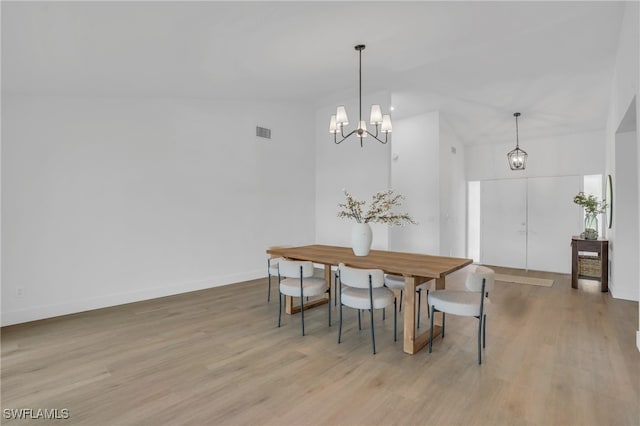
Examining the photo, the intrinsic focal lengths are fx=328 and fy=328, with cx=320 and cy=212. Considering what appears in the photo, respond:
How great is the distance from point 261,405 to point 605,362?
270cm

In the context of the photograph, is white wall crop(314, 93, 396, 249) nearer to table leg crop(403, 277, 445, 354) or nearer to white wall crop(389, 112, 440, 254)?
white wall crop(389, 112, 440, 254)

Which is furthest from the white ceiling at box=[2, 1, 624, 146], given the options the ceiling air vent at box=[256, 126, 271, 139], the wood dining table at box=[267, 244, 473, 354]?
the wood dining table at box=[267, 244, 473, 354]

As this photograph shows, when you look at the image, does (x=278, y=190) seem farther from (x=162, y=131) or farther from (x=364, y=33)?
(x=364, y=33)

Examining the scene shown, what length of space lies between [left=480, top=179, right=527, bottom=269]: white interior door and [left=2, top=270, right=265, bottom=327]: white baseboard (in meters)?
5.39

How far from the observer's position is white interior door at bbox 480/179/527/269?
6941 millimetres

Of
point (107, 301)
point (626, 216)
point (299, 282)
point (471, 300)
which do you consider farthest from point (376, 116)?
point (107, 301)

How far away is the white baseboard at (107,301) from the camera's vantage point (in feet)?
11.9

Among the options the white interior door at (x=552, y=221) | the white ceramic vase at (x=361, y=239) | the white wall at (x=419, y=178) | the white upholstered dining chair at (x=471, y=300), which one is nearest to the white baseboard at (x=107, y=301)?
the white ceramic vase at (x=361, y=239)

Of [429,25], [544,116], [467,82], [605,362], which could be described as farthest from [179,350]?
[544,116]

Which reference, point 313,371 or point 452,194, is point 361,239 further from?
point 452,194

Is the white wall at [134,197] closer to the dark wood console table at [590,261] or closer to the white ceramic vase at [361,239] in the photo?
the white ceramic vase at [361,239]

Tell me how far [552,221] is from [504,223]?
87 centimetres

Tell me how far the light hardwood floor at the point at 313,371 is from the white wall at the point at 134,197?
26.0 inches

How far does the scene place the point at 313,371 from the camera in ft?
8.25
